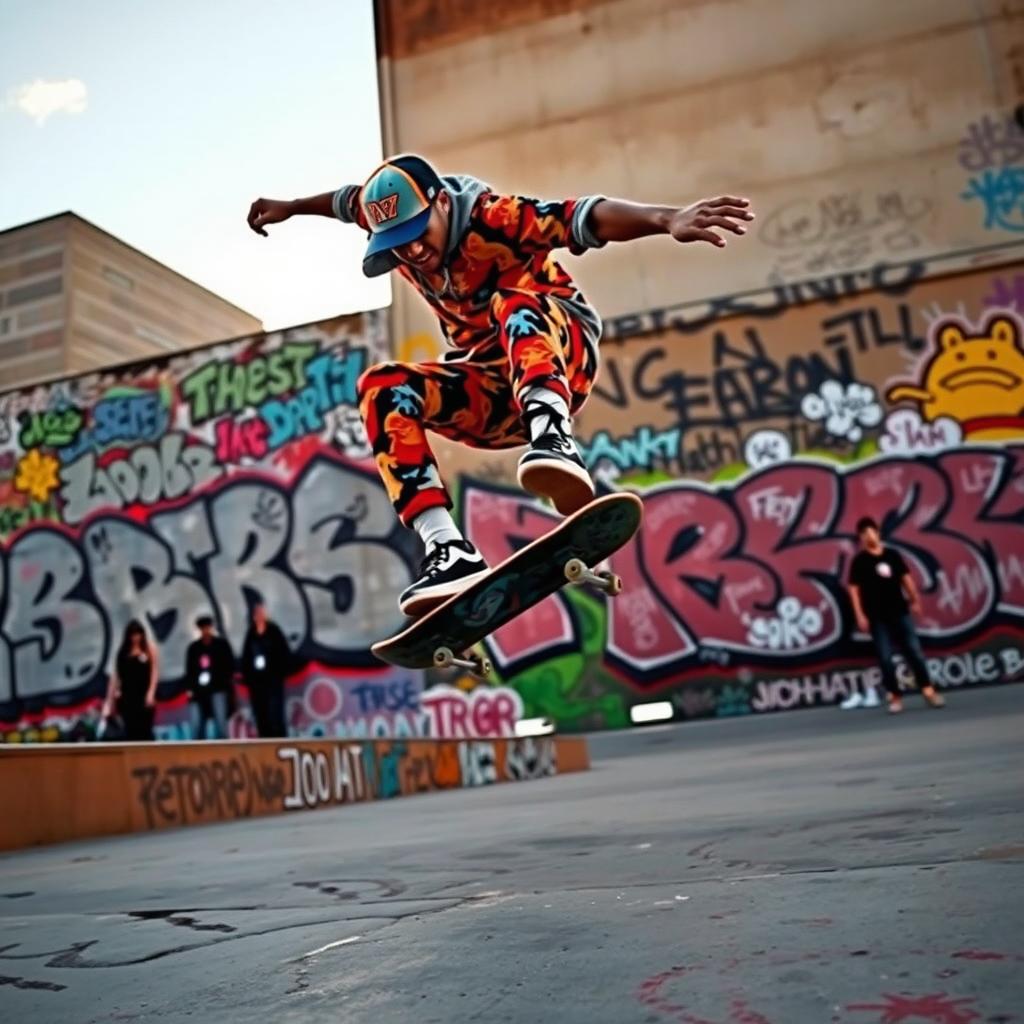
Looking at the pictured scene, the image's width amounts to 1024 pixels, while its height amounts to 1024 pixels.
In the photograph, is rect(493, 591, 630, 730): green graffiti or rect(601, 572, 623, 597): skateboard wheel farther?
rect(493, 591, 630, 730): green graffiti

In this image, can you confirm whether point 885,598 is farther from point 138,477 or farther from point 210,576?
point 138,477

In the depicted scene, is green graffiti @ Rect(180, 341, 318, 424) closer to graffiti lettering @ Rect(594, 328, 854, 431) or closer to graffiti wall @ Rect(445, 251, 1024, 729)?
graffiti wall @ Rect(445, 251, 1024, 729)

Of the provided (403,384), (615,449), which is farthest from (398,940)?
(615,449)

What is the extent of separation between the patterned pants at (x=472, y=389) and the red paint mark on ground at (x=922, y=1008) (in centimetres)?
217

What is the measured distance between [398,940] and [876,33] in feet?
41.2

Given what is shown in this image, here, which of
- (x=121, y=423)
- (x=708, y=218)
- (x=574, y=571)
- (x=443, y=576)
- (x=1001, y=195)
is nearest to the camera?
(x=708, y=218)

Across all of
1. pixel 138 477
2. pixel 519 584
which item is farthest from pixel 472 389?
pixel 138 477

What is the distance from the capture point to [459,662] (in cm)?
306

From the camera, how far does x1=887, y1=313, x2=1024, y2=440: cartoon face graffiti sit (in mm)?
10805

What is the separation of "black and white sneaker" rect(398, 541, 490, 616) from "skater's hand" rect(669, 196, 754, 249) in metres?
→ 1.03

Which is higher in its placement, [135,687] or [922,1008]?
[135,687]

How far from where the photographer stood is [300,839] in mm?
3568

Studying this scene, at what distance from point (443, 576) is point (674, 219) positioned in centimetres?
115

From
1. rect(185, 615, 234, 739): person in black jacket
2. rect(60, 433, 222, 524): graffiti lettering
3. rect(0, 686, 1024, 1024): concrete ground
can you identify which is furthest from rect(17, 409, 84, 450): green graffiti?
rect(0, 686, 1024, 1024): concrete ground
